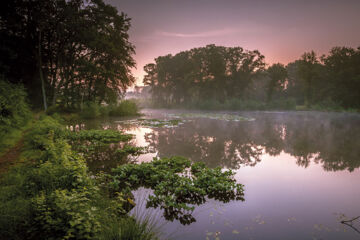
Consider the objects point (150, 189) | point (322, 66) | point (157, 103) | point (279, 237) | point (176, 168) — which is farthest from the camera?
point (157, 103)

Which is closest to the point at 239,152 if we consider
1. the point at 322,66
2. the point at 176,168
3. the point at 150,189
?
the point at 176,168

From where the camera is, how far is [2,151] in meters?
7.36

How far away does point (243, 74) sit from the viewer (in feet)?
171

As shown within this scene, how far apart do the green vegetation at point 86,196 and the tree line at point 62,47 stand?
55.6 ft

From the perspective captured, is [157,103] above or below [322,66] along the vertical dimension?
below

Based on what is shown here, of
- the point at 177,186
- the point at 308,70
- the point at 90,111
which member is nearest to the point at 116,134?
the point at 177,186

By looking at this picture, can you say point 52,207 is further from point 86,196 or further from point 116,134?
point 116,134

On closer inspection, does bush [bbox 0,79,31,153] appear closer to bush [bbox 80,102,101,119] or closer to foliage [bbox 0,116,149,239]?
foliage [bbox 0,116,149,239]

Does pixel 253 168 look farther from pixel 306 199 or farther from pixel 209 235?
pixel 209 235

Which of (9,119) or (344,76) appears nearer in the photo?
(9,119)

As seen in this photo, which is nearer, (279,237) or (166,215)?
(279,237)

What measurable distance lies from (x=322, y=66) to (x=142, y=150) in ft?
206

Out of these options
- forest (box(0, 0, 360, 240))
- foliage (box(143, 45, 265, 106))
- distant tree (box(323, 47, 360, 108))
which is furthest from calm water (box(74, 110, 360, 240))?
distant tree (box(323, 47, 360, 108))

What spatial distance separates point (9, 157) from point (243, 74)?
53.1 metres
